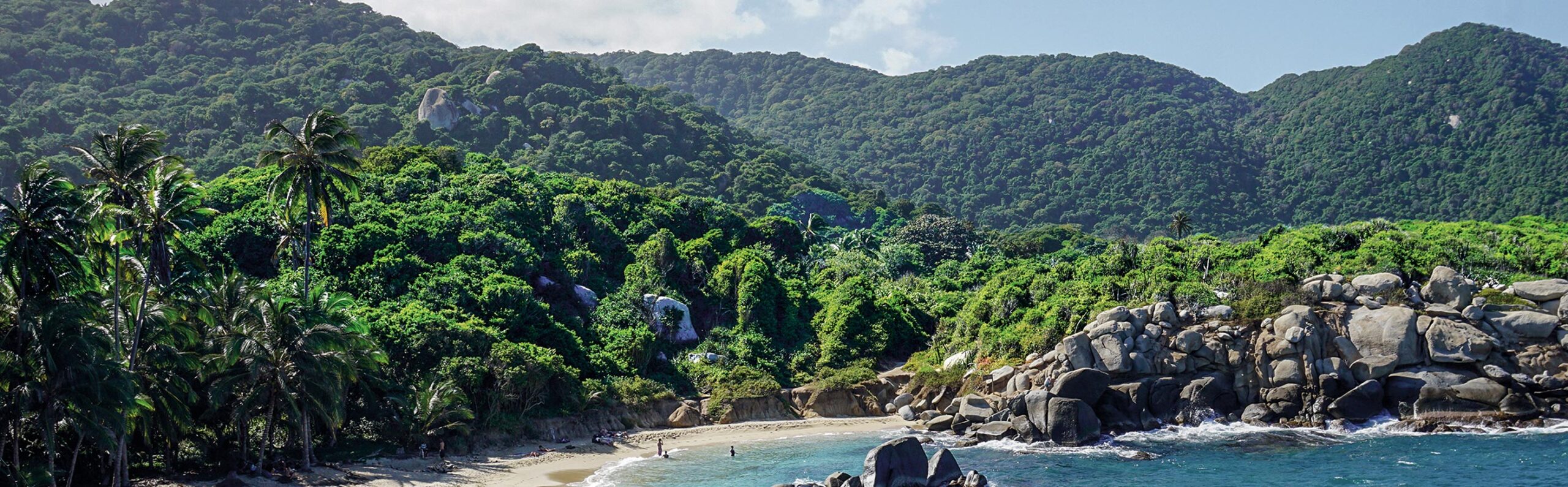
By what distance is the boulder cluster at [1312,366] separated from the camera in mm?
49344

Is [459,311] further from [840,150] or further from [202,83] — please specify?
[840,150]

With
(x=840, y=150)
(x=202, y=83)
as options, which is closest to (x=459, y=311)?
(x=202, y=83)

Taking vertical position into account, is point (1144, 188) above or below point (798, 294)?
above

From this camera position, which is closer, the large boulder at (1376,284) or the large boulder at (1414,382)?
the large boulder at (1414,382)

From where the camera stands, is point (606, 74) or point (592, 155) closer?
point (592, 155)

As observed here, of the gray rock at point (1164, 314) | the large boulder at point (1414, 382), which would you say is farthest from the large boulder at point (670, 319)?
the large boulder at point (1414, 382)

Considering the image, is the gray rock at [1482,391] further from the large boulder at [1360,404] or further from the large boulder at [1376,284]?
the large boulder at [1376,284]

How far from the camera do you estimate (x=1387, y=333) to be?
51000 millimetres

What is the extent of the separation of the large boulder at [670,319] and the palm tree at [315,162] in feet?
81.8

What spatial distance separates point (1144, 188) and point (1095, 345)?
108 metres

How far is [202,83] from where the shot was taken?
416 ft

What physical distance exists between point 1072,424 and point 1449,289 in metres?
20.4

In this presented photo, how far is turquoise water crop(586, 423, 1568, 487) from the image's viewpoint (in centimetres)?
4056

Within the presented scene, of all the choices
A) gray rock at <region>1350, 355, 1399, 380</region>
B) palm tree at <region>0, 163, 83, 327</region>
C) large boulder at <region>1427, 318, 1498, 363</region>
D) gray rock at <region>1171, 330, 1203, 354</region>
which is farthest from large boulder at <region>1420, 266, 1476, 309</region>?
palm tree at <region>0, 163, 83, 327</region>
